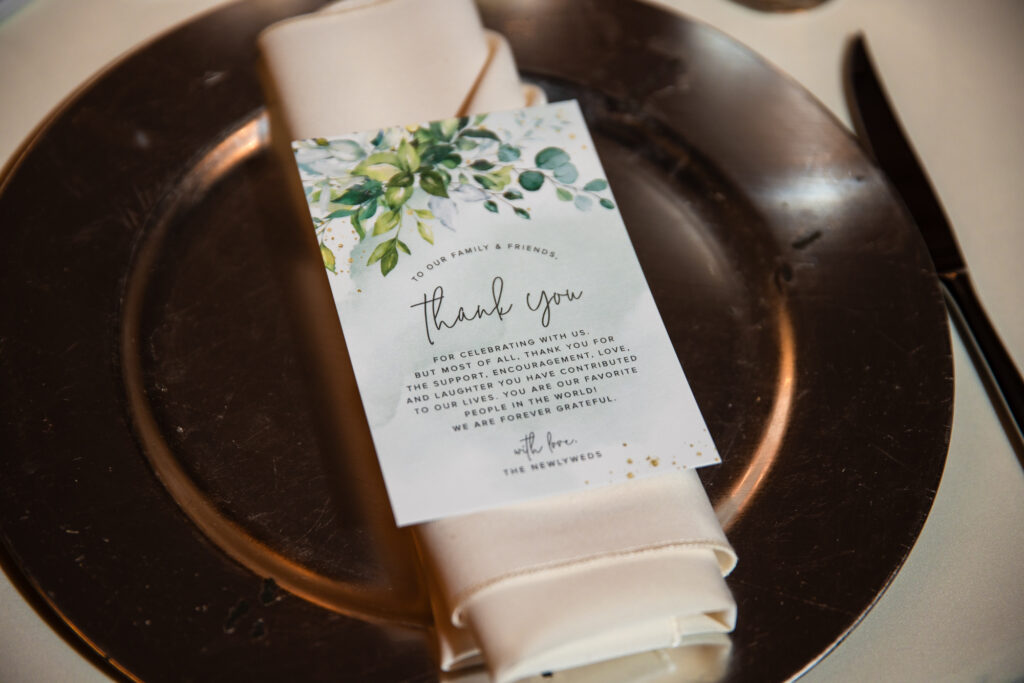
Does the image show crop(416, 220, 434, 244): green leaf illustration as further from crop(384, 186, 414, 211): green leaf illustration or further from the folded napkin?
the folded napkin

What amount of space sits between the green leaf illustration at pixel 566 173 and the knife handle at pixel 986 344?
0.26 metres

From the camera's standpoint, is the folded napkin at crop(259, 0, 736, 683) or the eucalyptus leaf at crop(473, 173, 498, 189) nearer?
the folded napkin at crop(259, 0, 736, 683)

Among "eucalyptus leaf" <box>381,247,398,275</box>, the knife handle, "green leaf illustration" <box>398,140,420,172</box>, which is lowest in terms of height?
the knife handle

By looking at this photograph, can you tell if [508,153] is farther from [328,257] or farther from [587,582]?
[587,582]

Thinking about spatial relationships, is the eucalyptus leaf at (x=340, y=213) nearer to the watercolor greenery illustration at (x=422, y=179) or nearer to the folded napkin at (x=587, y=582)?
the watercolor greenery illustration at (x=422, y=179)

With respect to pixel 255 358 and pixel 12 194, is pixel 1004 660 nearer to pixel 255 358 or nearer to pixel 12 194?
pixel 255 358

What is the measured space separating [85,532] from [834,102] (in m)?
0.59

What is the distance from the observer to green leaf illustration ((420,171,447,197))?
48 cm

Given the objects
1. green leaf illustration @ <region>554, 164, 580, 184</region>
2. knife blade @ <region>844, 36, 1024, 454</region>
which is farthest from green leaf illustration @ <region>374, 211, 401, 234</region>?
knife blade @ <region>844, 36, 1024, 454</region>

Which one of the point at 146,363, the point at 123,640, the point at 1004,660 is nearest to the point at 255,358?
the point at 146,363

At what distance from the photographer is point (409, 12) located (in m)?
0.52

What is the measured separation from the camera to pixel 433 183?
0.48 metres

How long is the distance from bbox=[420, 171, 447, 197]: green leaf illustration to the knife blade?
0.31m

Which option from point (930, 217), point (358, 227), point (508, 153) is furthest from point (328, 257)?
point (930, 217)
